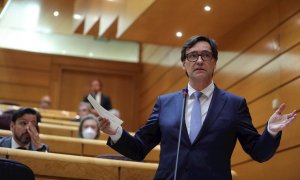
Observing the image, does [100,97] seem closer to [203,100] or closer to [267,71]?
[267,71]

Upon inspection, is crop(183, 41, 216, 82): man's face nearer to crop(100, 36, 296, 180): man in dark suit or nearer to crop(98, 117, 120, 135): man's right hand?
crop(100, 36, 296, 180): man in dark suit

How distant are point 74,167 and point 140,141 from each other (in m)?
0.81

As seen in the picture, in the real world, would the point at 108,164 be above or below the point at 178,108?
below

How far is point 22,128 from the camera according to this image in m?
3.77

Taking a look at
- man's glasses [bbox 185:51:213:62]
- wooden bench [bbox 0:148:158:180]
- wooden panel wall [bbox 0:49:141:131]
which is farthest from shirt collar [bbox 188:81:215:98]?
wooden panel wall [bbox 0:49:141:131]

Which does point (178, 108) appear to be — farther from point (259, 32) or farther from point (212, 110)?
point (259, 32)

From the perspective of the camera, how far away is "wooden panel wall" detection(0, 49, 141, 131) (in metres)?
9.98

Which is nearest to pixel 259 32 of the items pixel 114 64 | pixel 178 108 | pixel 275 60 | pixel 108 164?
pixel 275 60

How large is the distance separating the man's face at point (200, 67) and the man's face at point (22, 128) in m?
1.81

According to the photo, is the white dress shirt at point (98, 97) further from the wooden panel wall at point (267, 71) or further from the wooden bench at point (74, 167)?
the wooden bench at point (74, 167)

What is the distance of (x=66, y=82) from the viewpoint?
10273 mm

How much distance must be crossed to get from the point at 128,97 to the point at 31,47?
2.01 m

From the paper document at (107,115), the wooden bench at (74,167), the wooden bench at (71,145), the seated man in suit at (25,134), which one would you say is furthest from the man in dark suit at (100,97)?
the paper document at (107,115)

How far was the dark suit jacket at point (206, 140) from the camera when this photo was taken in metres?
2.06
